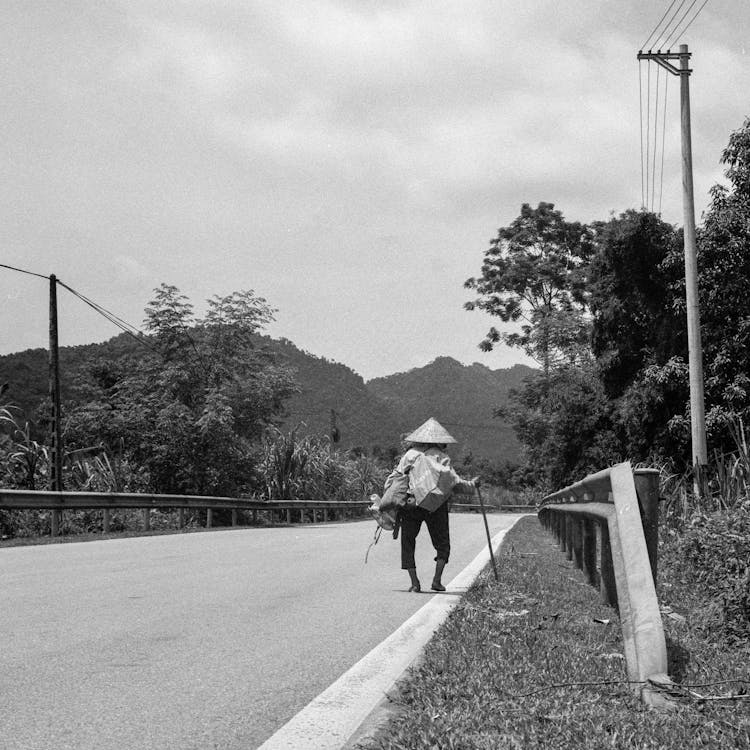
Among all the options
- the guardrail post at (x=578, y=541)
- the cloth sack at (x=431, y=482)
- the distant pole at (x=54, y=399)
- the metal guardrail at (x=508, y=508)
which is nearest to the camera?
the cloth sack at (x=431, y=482)

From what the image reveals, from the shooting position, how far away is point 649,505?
636cm

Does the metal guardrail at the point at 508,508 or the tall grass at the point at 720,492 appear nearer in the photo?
the tall grass at the point at 720,492

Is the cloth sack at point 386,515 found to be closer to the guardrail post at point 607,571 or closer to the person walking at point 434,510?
the person walking at point 434,510

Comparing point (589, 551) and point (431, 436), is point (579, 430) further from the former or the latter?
point (589, 551)

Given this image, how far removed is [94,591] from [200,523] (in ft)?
71.2

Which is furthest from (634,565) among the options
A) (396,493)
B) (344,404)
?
(344,404)

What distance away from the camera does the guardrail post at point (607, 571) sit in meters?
7.15

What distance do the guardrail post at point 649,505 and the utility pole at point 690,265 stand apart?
33.5 feet

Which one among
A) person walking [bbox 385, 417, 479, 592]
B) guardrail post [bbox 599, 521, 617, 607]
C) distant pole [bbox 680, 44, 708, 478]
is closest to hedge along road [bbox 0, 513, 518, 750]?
person walking [bbox 385, 417, 479, 592]

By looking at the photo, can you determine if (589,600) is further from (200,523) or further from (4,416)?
(200,523)

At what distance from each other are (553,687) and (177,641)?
8.91ft

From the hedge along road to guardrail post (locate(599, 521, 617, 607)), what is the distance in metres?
1.55

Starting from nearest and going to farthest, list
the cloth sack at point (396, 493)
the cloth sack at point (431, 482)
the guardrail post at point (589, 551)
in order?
the guardrail post at point (589, 551)
the cloth sack at point (431, 482)
the cloth sack at point (396, 493)

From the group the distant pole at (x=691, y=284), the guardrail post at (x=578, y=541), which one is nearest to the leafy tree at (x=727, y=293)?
the distant pole at (x=691, y=284)
